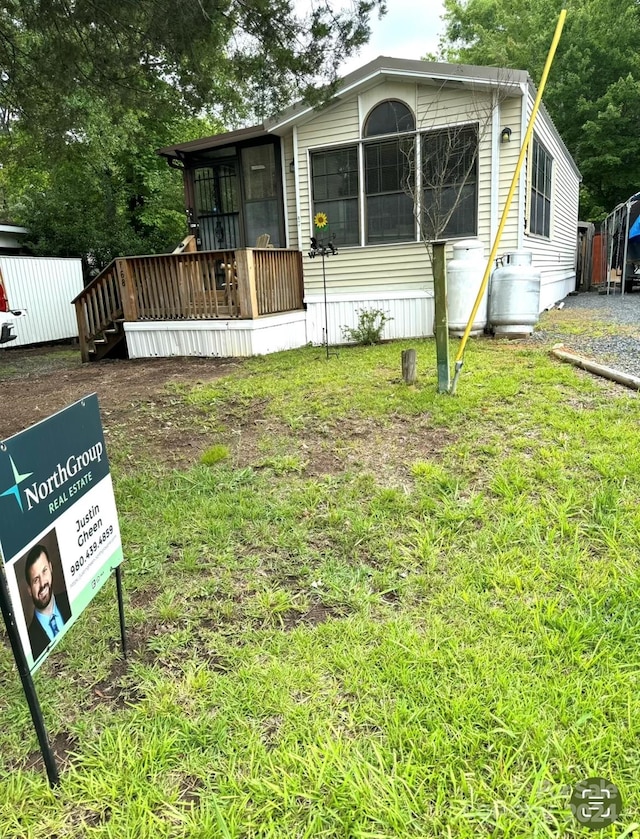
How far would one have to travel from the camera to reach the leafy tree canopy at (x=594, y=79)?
2028 centimetres

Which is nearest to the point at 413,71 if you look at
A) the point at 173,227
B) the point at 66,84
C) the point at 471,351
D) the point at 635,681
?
the point at 471,351

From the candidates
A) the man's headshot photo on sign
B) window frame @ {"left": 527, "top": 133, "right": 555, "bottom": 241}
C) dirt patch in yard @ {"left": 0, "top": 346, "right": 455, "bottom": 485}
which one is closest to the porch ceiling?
dirt patch in yard @ {"left": 0, "top": 346, "right": 455, "bottom": 485}

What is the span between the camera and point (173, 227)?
18438 millimetres

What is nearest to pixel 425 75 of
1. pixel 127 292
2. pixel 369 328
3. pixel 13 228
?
pixel 369 328

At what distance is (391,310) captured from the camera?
27.7ft

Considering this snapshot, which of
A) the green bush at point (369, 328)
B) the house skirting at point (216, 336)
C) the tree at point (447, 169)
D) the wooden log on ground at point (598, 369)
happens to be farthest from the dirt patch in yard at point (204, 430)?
the tree at point (447, 169)

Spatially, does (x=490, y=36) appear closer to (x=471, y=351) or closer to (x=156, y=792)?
(x=471, y=351)

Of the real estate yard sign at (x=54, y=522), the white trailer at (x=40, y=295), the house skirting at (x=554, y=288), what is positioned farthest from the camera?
the white trailer at (x=40, y=295)

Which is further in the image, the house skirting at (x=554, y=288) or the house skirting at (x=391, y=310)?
the house skirting at (x=554, y=288)

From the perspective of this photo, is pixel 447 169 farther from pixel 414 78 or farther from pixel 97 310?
pixel 97 310

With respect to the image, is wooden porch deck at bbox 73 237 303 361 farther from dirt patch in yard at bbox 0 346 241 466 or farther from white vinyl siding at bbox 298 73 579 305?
white vinyl siding at bbox 298 73 579 305

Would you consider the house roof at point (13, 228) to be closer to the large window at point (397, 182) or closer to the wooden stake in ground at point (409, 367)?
the large window at point (397, 182)

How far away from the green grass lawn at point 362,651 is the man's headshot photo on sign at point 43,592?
43cm

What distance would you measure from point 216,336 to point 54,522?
682cm
